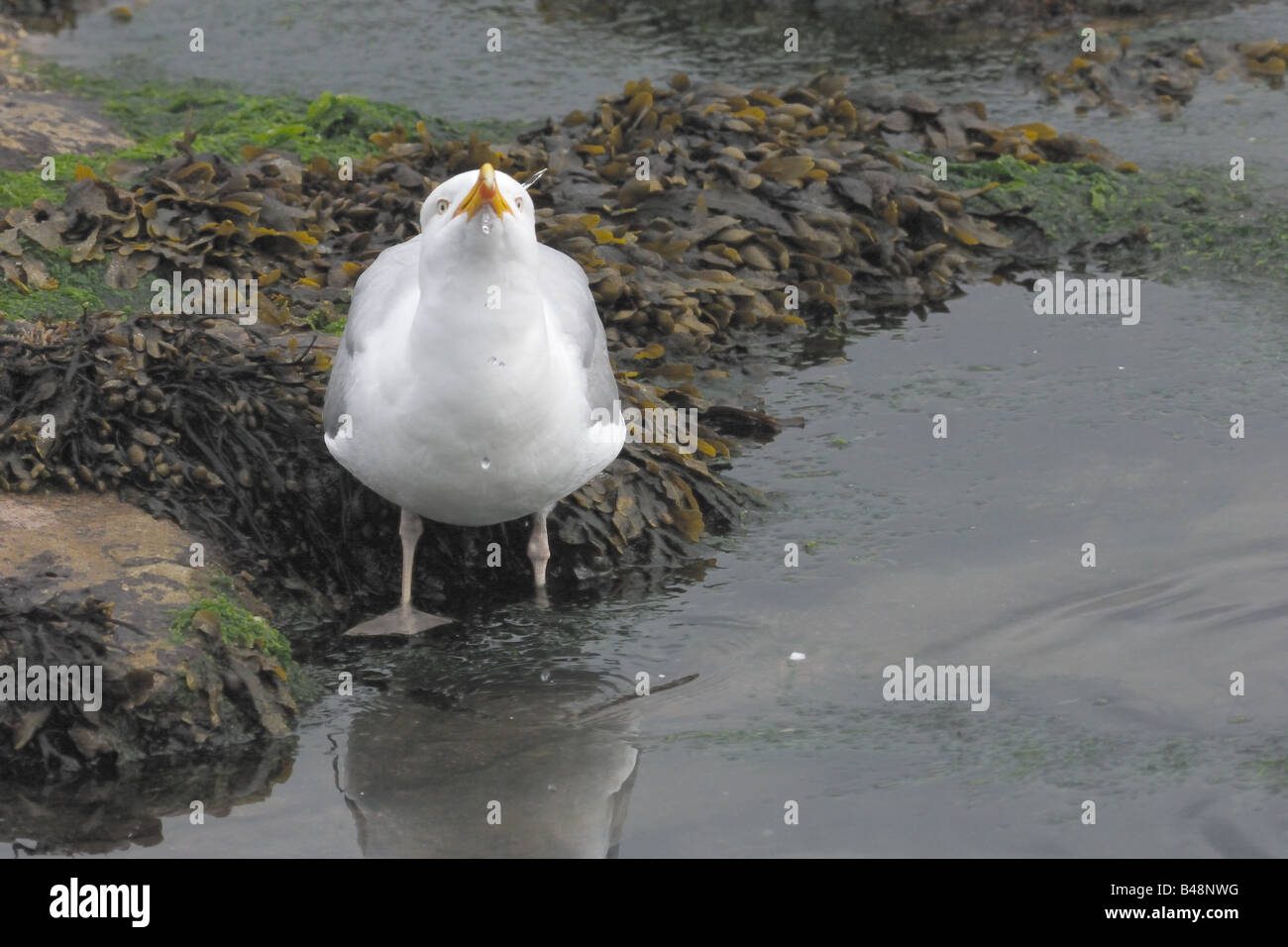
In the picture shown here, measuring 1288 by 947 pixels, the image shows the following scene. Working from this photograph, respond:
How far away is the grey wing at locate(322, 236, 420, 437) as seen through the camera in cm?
553

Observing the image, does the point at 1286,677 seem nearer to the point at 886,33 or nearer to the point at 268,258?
the point at 268,258

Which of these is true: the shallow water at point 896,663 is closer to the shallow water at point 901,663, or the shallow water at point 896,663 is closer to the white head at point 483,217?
the shallow water at point 901,663

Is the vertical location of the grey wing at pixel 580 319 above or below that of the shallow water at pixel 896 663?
above

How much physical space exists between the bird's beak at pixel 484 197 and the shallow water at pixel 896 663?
155 cm

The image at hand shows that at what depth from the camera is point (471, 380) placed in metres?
5.14

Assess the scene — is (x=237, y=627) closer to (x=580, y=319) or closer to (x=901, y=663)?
(x=580, y=319)

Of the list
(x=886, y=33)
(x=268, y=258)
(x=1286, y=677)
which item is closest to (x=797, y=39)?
(x=886, y=33)

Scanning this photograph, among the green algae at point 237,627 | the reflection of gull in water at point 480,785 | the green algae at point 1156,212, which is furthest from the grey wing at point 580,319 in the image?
the green algae at point 1156,212

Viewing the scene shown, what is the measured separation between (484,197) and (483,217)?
0.23 feet

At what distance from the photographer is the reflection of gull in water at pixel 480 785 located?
4.54 metres

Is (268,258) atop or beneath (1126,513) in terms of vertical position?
atop

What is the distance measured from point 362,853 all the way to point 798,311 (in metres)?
4.50
